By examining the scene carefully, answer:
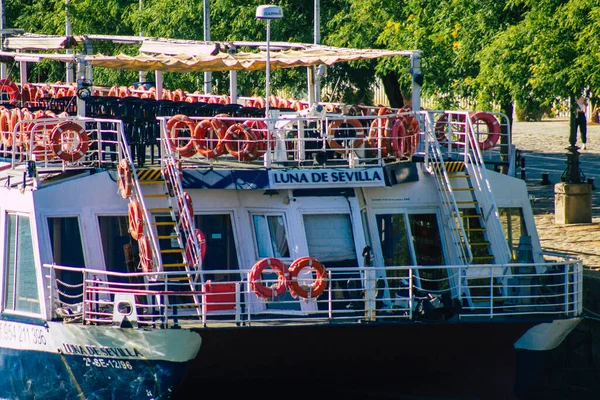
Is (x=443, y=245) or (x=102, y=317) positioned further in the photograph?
(x=443, y=245)

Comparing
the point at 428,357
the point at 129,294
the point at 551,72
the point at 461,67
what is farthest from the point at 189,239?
the point at 461,67

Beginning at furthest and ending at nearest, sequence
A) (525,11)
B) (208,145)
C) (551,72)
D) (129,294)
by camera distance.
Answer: (525,11), (551,72), (208,145), (129,294)

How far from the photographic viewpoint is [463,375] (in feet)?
56.7

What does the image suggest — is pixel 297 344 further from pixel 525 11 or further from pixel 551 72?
pixel 525 11

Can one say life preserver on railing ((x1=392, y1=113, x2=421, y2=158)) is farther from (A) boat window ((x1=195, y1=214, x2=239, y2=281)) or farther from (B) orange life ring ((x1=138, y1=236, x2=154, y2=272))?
(B) orange life ring ((x1=138, y1=236, x2=154, y2=272))

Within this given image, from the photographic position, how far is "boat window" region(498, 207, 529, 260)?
1977cm

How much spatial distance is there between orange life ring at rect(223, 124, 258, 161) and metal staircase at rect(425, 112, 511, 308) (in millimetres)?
2625

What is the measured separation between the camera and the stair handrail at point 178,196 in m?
16.8

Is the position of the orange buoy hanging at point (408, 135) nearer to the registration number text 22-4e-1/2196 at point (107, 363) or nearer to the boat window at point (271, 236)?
the boat window at point (271, 236)

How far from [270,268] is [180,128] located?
2.78 meters

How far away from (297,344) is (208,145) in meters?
3.78

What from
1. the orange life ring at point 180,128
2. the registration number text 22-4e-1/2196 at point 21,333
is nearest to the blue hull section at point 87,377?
the registration number text 22-4e-1/2196 at point 21,333

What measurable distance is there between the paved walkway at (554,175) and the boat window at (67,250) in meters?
10.5

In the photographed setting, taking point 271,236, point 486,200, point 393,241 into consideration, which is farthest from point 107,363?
point 486,200
